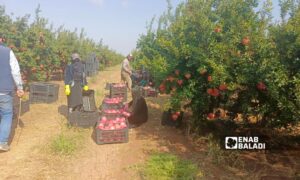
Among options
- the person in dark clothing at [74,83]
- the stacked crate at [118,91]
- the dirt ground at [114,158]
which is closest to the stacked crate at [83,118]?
the dirt ground at [114,158]

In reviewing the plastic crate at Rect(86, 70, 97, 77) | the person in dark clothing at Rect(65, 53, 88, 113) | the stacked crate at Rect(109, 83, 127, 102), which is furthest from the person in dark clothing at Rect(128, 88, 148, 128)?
the plastic crate at Rect(86, 70, 97, 77)

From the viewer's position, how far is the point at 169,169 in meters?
5.33

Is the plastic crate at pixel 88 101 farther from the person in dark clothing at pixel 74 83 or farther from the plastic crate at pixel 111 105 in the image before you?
the plastic crate at pixel 111 105

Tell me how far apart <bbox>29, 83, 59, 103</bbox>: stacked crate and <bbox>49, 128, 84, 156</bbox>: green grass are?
3903 millimetres

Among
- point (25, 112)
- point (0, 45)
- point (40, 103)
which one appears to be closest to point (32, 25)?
point (40, 103)

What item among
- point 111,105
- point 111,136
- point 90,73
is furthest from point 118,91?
point 90,73

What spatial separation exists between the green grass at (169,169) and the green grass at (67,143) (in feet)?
5.69

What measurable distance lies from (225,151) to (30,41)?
1053cm

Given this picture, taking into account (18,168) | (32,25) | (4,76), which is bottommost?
(18,168)

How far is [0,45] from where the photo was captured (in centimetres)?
622

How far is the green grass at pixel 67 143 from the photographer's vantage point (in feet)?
20.3

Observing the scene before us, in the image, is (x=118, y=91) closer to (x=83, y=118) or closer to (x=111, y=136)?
(x=83, y=118)

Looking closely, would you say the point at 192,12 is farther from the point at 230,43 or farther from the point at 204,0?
the point at 230,43

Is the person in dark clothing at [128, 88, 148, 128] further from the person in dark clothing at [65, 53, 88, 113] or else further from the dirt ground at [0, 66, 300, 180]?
the person in dark clothing at [65, 53, 88, 113]
